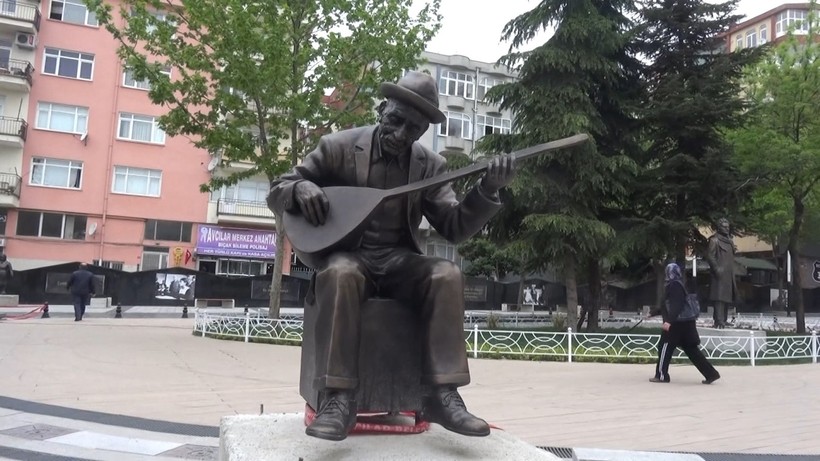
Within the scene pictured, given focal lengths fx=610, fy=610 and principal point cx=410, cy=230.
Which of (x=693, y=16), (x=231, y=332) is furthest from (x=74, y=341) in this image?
(x=693, y=16)

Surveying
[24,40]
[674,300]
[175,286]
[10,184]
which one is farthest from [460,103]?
[674,300]

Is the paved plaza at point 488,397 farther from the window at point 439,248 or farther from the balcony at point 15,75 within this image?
the window at point 439,248

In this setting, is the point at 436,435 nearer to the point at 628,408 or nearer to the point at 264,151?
the point at 628,408

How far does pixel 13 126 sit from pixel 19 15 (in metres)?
4.90

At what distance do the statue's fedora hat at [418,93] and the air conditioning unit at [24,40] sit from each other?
30392 mm

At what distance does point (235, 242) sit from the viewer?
30891mm

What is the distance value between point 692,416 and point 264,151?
432 inches

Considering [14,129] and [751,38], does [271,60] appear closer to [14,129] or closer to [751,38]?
[14,129]

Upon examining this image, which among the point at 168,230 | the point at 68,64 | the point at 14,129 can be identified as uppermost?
the point at 68,64

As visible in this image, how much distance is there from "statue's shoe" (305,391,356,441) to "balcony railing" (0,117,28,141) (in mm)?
29511

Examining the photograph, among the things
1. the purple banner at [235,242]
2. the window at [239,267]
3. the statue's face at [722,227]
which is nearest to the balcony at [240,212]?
the purple banner at [235,242]

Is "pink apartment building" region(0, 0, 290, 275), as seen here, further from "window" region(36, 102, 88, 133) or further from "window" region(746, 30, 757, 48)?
"window" region(746, 30, 757, 48)

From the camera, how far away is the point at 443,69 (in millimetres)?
37719

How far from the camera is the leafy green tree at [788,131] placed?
671 inches
